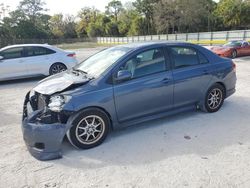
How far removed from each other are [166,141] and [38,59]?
7.38 metres

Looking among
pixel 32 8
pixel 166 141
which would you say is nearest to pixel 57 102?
pixel 166 141

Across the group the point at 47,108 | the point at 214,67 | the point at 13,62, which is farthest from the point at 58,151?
the point at 13,62

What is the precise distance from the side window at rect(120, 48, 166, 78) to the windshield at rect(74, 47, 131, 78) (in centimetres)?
24

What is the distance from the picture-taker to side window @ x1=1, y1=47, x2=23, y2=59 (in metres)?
10.0

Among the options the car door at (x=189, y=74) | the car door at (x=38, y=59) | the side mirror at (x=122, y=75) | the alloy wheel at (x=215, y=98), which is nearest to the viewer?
the side mirror at (x=122, y=75)

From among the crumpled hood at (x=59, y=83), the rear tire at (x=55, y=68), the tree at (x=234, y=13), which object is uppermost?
the tree at (x=234, y=13)

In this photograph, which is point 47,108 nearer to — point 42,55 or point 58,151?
point 58,151

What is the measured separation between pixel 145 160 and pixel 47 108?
1650 millimetres

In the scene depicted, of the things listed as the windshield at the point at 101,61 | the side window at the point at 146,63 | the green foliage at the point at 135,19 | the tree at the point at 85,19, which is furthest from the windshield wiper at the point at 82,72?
the tree at the point at 85,19

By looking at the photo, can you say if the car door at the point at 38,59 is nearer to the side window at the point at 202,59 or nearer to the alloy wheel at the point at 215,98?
the side window at the point at 202,59

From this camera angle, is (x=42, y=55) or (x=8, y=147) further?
(x=42, y=55)

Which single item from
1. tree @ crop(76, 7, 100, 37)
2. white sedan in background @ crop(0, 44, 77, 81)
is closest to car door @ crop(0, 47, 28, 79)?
white sedan in background @ crop(0, 44, 77, 81)

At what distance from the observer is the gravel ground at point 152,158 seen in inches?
132

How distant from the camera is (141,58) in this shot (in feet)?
15.6
